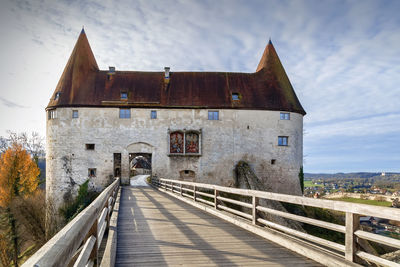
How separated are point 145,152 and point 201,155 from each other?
Answer: 4994mm

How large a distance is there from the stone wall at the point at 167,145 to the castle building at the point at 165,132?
0.09 metres

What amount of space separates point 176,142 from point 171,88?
5.36 meters

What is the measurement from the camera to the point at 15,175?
29.6m

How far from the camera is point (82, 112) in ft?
76.3

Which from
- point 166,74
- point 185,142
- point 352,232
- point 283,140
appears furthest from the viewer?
point 166,74

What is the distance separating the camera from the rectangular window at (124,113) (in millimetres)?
23578

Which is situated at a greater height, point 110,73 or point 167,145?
point 110,73

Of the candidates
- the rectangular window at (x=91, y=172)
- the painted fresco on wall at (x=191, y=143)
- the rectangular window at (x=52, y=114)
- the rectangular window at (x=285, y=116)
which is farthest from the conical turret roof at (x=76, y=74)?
the rectangular window at (x=285, y=116)

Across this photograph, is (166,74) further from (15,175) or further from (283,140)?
(15,175)

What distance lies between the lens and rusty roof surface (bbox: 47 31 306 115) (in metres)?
23.8

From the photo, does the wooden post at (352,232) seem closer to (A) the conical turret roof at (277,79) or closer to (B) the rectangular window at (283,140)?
(B) the rectangular window at (283,140)

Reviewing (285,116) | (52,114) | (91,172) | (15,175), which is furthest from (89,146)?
(285,116)

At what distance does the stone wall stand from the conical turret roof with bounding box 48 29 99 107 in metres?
1.19

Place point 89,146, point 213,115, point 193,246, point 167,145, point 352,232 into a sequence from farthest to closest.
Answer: point 213,115 → point 167,145 → point 89,146 → point 193,246 → point 352,232
